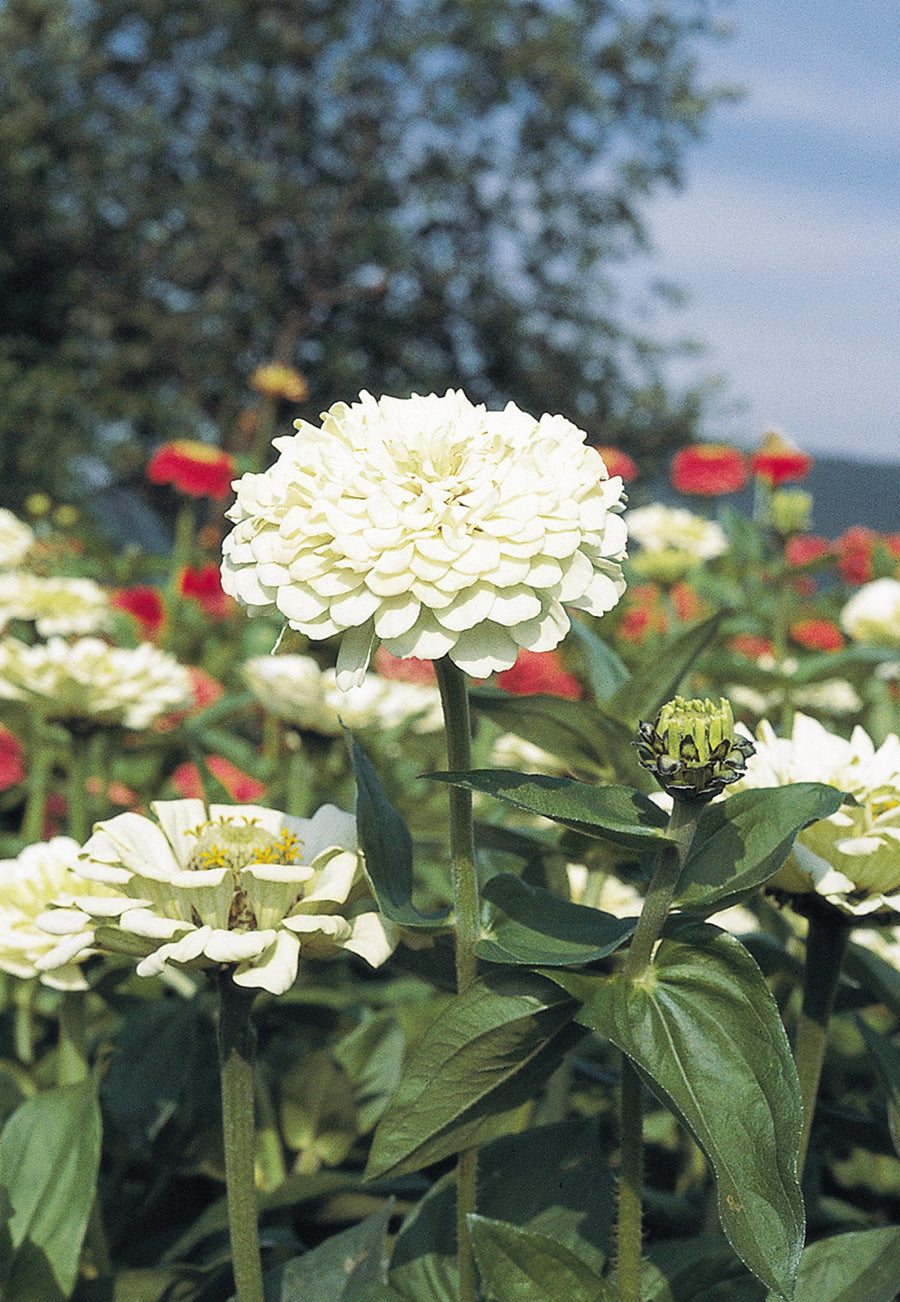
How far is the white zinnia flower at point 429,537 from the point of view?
54 cm

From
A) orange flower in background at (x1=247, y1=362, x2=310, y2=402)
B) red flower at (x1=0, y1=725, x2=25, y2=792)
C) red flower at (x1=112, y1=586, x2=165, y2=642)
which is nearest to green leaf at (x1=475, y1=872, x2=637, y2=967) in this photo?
red flower at (x1=0, y1=725, x2=25, y2=792)

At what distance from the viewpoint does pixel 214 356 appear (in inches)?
400

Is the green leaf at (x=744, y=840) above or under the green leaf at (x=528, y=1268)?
above

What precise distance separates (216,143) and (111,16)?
1.34m

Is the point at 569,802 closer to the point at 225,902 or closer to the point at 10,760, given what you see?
the point at 225,902

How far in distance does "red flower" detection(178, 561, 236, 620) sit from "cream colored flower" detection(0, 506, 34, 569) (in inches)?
12.8

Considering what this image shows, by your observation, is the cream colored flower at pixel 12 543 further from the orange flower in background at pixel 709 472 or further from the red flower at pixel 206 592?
the orange flower in background at pixel 709 472

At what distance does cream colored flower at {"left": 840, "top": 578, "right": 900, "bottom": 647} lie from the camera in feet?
5.86

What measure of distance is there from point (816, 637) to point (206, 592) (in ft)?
3.53

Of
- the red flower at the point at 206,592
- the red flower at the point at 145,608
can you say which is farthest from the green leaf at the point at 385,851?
the red flower at the point at 206,592

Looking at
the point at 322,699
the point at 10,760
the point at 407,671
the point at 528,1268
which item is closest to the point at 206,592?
the point at 407,671

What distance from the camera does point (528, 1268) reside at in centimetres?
60

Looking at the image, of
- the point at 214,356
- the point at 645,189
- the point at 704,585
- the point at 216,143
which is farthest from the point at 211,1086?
the point at 645,189

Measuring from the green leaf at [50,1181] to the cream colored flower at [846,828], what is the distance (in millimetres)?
436
